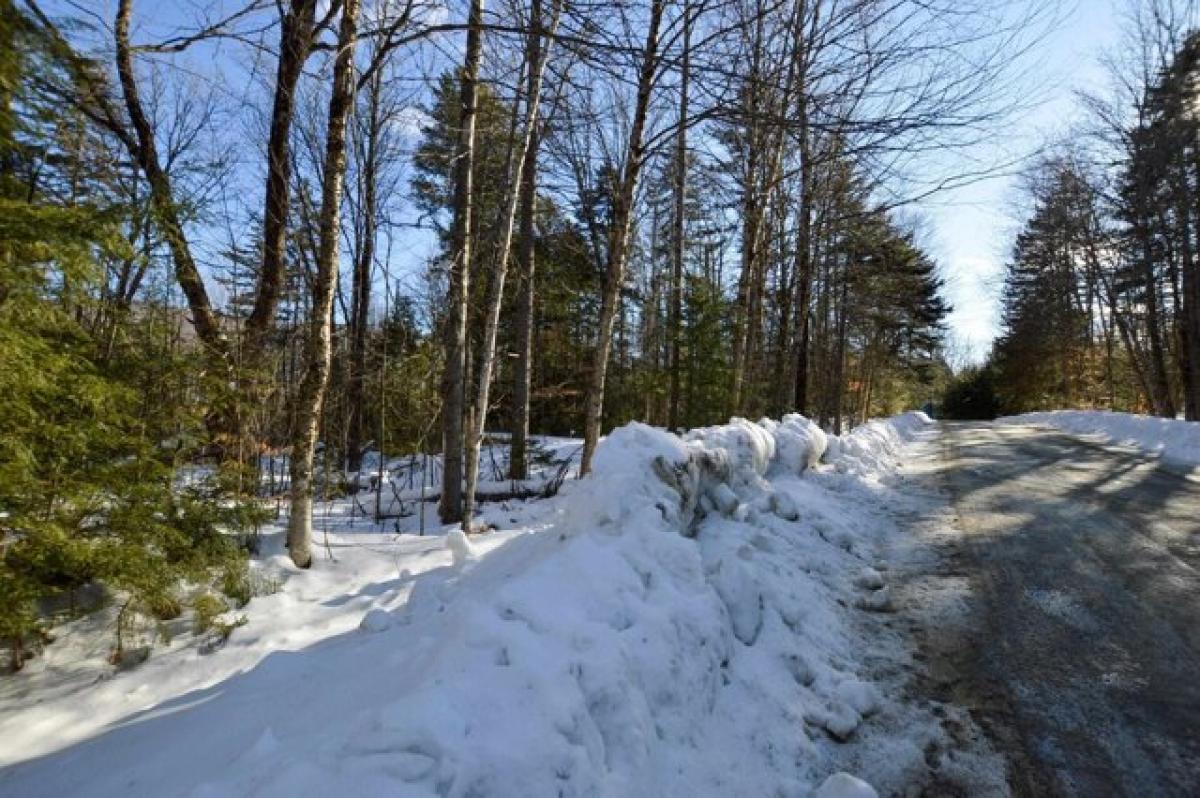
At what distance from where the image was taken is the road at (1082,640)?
9.01ft

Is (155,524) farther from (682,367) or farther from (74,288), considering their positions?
(682,367)

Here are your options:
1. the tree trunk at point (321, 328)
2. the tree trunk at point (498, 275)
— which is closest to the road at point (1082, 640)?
the tree trunk at point (498, 275)

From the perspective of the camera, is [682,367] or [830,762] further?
[682,367]

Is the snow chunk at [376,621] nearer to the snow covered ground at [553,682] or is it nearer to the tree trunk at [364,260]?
the snow covered ground at [553,682]

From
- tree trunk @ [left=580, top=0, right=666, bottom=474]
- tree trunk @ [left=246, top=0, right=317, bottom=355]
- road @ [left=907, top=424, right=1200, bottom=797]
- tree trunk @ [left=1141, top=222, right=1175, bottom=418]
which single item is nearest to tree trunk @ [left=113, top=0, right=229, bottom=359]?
tree trunk @ [left=246, top=0, right=317, bottom=355]

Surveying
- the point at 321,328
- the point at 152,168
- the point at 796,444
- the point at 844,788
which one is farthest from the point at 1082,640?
the point at 152,168

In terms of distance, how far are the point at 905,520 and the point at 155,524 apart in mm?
6729

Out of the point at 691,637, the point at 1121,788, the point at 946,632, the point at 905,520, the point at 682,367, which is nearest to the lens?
the point at 1121,788

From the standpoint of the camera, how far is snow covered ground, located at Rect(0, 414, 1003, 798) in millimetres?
2117

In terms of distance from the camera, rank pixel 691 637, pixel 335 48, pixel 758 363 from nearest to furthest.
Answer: pixel 691 637, pixel 335 48, pixel 758 363

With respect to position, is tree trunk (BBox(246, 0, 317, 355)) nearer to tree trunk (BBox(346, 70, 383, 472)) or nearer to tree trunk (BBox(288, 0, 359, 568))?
tree trunk (BBox(288, 0, 359, 568))

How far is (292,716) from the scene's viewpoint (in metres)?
2.89

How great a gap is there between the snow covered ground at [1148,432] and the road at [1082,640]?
6.16m

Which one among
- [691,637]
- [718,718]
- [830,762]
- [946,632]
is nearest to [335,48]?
[691,637]
